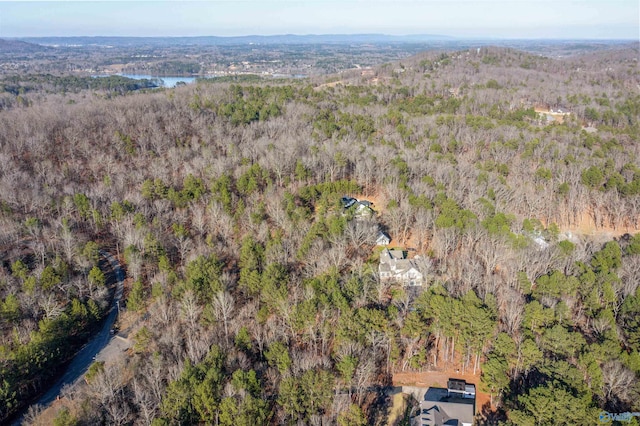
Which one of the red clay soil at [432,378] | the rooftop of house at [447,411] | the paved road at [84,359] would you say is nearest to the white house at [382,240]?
the red clay soil at [432,378]

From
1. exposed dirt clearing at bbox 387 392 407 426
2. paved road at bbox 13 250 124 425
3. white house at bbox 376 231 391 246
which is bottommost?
exposed dirt clearing at bbox 387 392 407 426

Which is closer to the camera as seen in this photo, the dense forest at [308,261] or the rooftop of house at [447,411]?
the rooftop of house at [447,411]

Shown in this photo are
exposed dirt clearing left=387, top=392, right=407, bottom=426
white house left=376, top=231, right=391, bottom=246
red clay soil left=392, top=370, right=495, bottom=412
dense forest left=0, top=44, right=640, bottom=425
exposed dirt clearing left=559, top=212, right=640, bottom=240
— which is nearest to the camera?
dense forest left=0, top=44, right=640, bottom=425

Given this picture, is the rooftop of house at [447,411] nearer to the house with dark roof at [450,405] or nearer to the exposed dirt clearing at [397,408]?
the house with dark roof at [450,405]

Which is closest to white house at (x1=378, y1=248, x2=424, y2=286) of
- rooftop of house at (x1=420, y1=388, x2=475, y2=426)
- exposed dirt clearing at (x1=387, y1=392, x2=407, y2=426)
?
exposed dirt clearing at (x1=387, y1=392, x2=407, y2=426)

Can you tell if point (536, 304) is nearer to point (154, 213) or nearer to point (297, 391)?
point (297, 391)

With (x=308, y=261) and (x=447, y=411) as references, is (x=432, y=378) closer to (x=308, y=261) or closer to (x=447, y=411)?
(x=447, y=411)

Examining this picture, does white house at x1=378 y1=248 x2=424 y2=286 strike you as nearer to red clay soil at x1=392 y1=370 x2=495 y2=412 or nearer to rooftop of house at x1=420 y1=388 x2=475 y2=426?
red clay soil at x1=392 y1=370 x2=495 y2=412
